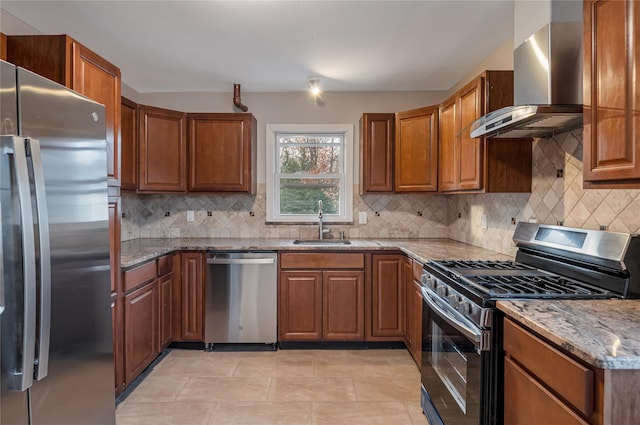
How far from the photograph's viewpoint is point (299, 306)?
3.14m

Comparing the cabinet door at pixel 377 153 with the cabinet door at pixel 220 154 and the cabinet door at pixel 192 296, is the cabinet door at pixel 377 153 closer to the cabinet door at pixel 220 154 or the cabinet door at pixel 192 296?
the cabinet door at pixel 220 154

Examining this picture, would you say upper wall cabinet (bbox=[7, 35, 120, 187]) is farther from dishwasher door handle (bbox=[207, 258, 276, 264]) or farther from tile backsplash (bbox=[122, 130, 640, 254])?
tile backsplash (bbox=[122, 130, 640, 254])

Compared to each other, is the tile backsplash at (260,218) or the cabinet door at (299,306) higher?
the tile backsplash at (260,218)

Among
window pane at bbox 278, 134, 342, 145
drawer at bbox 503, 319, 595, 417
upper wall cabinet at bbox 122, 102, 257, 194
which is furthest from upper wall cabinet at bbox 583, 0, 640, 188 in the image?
upper wall cabinet at bbox 122, 102, 257, 194

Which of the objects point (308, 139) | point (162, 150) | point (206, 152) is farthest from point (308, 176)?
point (162, 150)

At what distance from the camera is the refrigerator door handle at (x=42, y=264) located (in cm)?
119

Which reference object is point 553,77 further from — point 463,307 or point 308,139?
point 308,139

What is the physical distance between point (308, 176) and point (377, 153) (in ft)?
2.71

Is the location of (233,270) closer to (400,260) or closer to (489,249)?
(400,260)

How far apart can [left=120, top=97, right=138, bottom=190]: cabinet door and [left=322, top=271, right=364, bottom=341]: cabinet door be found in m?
1.91

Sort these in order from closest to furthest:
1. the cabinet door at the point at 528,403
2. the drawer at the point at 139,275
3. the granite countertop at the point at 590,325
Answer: the granite countertop at the point at 590,325 < the cabinet door at the point at 528,403 < the drawer at the point at 139,275

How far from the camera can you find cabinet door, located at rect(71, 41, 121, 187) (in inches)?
73.4

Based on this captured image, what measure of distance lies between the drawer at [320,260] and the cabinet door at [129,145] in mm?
1491

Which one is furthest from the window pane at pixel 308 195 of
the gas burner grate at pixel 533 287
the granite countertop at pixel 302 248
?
the gas burner grate at pixel 533 287
